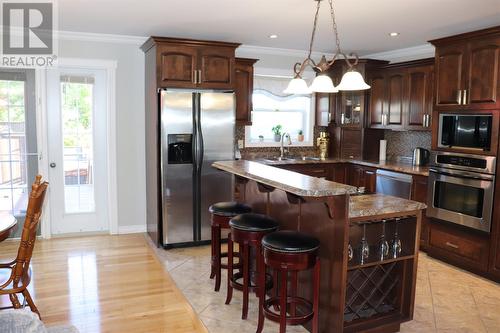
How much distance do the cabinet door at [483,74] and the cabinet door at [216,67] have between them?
258 cm

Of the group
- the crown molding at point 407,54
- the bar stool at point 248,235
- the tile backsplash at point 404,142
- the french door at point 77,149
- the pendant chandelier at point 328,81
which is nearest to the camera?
the pendant chandelier at point 328,81

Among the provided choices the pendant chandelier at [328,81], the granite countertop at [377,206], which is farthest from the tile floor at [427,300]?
the pendant chandelier at [328,81]

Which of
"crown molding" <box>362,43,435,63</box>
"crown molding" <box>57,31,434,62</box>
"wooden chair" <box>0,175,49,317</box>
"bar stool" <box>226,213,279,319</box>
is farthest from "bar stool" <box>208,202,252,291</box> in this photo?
"crown molding" <box>362,43,435,63</box>

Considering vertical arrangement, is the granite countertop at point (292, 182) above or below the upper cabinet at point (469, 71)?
below

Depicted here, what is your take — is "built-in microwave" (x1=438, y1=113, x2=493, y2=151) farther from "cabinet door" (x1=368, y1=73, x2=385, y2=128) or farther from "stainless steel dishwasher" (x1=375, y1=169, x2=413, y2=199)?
"cabinet door" (x1=368, y1=73, x2=385, y2=128)

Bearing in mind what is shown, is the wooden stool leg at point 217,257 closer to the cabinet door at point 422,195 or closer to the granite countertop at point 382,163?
the granite countertop at point 382,163

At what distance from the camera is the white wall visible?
5.19 metres

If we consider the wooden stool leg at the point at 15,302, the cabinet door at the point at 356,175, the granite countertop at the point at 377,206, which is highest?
the granite countertop at the point at 377,206

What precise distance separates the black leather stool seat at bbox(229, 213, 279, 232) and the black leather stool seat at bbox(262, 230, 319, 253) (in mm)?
285

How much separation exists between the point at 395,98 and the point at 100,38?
3.88 metres

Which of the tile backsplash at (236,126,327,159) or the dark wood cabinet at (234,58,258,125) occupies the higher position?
the dark wood cabinet at (234,58,258,125)

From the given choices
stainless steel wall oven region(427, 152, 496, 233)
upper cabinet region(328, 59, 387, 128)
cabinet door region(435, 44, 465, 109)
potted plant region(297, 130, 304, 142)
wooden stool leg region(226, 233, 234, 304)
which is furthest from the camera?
potted plant region(297, 130, 304, 142)

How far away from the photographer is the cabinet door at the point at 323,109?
634cm

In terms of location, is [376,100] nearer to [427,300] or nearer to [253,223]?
[427,300]
